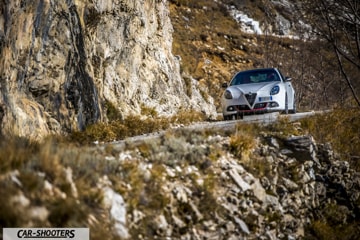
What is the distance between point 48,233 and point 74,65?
8547 mm

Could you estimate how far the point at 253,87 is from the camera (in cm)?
1353

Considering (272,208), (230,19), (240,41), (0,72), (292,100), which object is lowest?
(272,208)

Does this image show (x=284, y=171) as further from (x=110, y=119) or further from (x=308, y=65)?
(x=308, y=65)

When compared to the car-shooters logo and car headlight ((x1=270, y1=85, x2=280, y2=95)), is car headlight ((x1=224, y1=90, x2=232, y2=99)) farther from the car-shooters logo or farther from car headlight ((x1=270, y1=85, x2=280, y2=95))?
the car-shooters logo

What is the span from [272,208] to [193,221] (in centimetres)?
186

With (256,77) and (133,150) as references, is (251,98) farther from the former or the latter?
(133,150)

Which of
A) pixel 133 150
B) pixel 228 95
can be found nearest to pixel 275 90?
pixel 228 95

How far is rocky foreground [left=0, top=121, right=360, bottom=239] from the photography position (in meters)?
5.63

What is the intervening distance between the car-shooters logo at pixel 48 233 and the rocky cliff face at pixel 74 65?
5242 millimetres

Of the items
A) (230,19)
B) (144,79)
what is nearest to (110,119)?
(144,79)

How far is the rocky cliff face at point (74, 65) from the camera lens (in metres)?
11.2

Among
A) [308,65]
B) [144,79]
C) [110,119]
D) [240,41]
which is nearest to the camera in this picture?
[110,119]

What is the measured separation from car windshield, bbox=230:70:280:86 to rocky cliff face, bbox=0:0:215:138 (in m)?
3.97

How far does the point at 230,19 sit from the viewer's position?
56.2 meters
